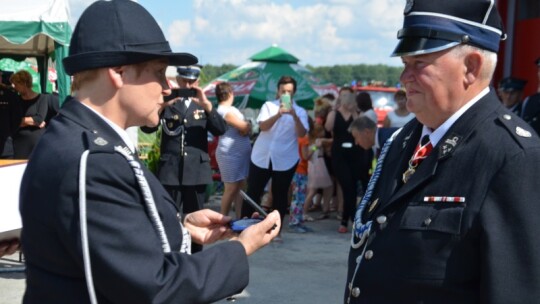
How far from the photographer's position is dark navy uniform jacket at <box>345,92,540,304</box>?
198 centimetres

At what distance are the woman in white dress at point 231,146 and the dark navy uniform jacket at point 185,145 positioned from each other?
1199 millimetres

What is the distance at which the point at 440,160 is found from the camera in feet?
7.25

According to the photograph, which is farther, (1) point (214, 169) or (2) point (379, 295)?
(1) point (214, 169)

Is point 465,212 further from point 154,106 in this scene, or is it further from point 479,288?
point 154,106

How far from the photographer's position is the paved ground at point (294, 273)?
20.1ft

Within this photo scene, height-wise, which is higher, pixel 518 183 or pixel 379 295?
pixel 518 183

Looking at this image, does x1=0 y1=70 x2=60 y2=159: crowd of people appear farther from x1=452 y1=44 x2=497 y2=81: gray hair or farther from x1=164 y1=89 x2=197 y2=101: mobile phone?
x1=452 y1=44 x2=497 y2=81: gray hair

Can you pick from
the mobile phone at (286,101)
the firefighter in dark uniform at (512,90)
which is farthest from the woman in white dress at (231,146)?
the firefighter in dark uniform at (512,90)

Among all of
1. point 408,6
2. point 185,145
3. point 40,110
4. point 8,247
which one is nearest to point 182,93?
point 185,145

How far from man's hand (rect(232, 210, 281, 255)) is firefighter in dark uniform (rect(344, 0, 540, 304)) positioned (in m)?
0.32

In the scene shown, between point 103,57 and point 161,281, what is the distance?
627 millimetres

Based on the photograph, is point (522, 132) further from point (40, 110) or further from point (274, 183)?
point (40, 110)

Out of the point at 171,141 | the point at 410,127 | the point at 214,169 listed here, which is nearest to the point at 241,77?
the point at 214,169

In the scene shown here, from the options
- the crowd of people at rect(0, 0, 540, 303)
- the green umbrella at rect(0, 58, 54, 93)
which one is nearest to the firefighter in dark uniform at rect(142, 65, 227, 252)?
the crowd of people at rect(0, 0, 540, 303)
